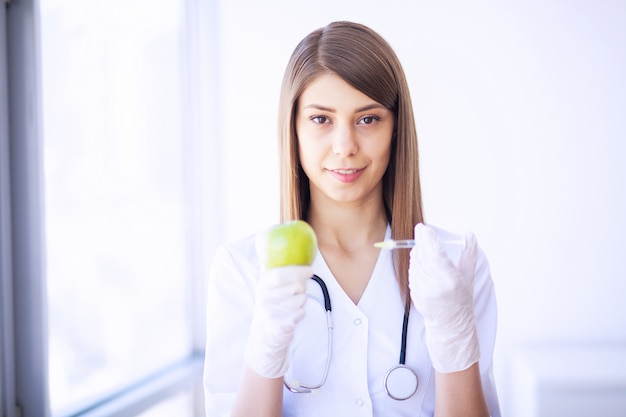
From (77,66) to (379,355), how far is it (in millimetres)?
1408

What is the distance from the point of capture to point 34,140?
1482 mm

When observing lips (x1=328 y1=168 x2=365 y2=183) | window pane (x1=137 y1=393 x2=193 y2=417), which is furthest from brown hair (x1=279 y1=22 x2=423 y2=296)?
window pane (x1=137 y1=393 x2=193 y2=417)

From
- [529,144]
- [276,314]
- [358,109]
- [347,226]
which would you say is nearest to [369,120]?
[358,109]

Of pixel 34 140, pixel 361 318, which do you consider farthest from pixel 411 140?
pixel 34 140

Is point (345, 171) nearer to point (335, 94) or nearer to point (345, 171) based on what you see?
point (345, 171)

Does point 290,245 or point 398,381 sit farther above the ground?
point 290,245

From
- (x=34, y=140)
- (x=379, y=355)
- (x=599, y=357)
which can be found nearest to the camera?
(x=379, y=355)

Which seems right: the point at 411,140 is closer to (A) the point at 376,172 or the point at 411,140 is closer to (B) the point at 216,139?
(A) the point at 376,172

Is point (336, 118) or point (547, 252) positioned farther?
point (547, 252)

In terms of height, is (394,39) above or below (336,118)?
above

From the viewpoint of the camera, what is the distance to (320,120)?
123 cm

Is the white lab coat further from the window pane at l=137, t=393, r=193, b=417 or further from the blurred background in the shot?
the window pane at l=137, t=393, r=193, b=417

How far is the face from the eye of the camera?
46.5 inches

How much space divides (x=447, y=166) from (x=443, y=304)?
1286 millimetres
